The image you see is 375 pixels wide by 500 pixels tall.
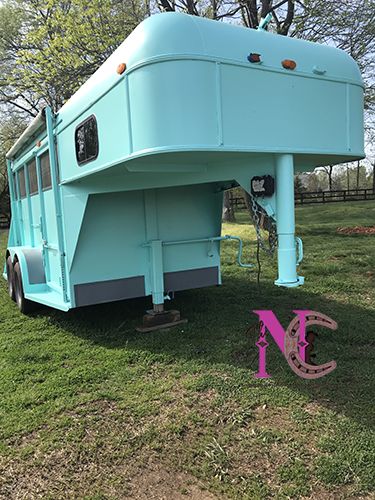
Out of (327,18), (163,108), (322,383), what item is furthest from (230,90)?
(327,18)

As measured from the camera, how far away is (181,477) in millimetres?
2521

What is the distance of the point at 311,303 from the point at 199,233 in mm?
1795

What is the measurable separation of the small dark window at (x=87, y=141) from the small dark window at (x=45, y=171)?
111 cm

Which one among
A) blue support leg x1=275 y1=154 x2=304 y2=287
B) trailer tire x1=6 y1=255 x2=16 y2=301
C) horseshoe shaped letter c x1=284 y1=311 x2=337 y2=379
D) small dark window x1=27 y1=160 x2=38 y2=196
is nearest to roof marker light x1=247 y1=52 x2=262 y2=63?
blue support leg x1=275 y1=154 x2=304 y2=287

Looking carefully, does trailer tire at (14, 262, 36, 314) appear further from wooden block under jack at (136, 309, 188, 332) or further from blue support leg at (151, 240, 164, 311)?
blue support leg at (151, 240, 164, 311)

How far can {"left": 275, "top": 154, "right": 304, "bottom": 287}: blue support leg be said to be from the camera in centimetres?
321

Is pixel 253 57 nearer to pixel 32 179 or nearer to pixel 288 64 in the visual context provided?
pixel 288 64

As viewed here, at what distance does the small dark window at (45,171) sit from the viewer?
5.14m

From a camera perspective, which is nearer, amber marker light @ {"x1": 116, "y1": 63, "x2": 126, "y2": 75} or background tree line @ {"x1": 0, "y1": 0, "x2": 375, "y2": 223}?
amber marker light @ {"x1": 116, "y1": 63, "x2": 126, "y2": 75}

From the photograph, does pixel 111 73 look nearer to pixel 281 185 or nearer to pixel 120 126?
pixel 120 126

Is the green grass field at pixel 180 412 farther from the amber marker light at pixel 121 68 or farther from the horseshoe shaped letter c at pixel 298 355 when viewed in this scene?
the amber marker light at pixel 121 68

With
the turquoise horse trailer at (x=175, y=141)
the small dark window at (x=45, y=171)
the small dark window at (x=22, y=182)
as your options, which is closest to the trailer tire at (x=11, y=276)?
the small dark window at (x=22, y=182)

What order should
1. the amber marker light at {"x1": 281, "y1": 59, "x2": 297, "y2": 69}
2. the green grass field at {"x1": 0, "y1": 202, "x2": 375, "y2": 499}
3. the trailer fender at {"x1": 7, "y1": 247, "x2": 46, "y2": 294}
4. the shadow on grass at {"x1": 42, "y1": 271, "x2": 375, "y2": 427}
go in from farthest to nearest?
the trailer fender at {"x1": 7, "y1": 247, "x2": 46, "y2": 294} < the shadow on grass at {"x1": 42, "y1": 271, "x2": 375, "y2": 427} < the amber marker light at {"x1": 281, "y1": 59, "x2": 297, "y2": 69} < the green grass field at {"x1": 0, "y1": 202, "x2": 375, "y2": 499}

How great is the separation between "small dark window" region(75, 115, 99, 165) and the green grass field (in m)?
1.89
